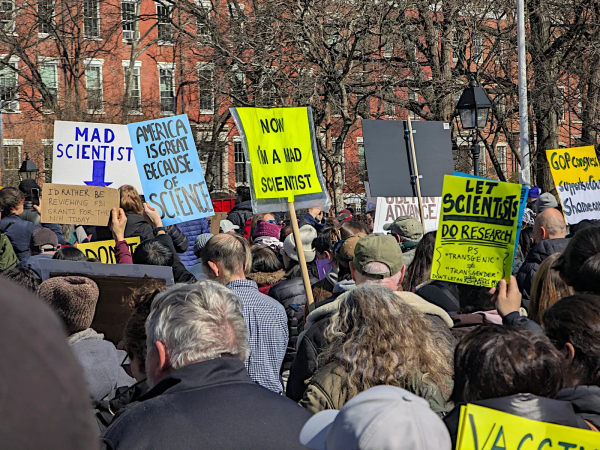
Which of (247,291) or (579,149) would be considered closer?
(247,291)

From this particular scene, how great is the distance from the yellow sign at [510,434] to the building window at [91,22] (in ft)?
102

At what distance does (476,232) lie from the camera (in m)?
4.42

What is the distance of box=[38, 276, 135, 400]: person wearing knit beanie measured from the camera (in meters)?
3.10

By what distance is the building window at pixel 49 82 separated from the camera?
29531 mm

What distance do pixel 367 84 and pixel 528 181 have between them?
522 centimetres

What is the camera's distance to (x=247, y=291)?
4047 millimetres

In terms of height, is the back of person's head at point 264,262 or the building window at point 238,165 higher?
the building window at point 238,165

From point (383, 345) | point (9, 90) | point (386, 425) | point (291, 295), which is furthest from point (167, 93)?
point (386, 425)

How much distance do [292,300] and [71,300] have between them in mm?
2336

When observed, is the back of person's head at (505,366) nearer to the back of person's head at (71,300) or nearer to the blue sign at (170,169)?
the back of person's head at (71,300)

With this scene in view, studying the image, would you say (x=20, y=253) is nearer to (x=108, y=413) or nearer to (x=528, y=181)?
(x=108, y=413)

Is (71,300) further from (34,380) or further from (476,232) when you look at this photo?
(34,380)

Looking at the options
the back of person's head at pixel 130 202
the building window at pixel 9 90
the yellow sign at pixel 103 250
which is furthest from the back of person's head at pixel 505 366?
the building window at pixel 9 90

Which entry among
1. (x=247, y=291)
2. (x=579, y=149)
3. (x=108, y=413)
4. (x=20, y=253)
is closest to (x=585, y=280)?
(x=247, y=291)
